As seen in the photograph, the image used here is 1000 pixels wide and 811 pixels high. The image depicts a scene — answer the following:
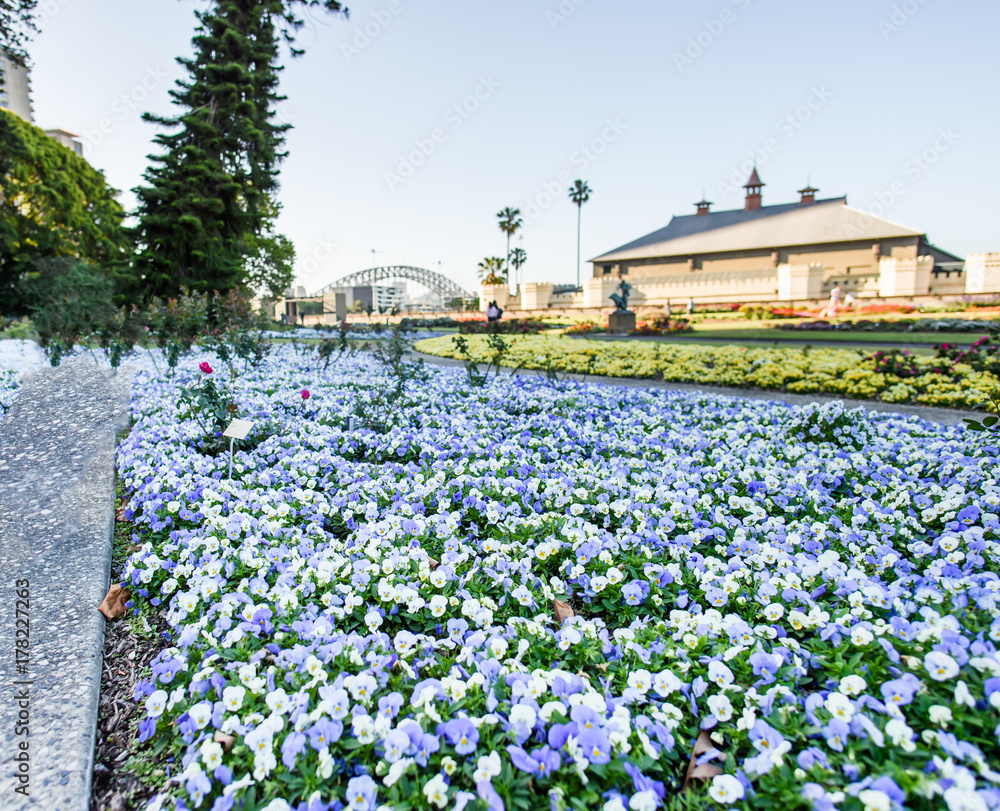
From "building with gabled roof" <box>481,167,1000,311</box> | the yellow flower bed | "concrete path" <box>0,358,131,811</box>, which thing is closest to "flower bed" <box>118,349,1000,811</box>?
"concrete path" <box>0,358,131,811</box>

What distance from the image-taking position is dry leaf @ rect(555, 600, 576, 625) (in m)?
2.12

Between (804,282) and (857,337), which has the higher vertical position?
(804,282)

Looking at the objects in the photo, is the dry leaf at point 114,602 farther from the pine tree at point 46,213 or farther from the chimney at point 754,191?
the chimney at point 754,191

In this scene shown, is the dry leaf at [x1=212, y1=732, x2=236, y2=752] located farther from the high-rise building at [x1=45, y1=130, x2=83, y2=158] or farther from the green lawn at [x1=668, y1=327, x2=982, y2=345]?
the high-rise building at [x1=45, y1=130, x2=83, y2=158]

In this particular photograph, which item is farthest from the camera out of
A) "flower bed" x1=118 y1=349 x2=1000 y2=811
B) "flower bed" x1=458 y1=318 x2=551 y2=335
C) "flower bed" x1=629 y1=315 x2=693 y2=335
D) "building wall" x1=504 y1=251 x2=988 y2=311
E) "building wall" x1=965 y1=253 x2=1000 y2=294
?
"building wall" x1=504 y1=251 x2=988 y2=311

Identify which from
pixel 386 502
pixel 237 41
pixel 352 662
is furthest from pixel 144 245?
pixel 352 662

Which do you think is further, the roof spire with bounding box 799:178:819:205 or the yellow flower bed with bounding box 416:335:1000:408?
the roof spire with bounding box 799:178:819:205

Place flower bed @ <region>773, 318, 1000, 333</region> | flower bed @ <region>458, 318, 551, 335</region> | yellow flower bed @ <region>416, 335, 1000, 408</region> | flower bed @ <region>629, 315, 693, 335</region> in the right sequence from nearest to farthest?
yellow flower bed @ <region>416, 335, 1000, 408</region> < flower bed @ <region>773, 318, 1000, 333</region> < flower bed @ <region>458, 318, 551, 335</region> < flower bed @ <region>629, 315, 693, 335</region>

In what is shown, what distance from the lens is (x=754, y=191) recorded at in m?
57.0

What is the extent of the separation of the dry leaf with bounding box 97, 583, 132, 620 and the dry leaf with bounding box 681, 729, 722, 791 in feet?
6.95

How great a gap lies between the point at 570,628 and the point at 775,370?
788 centimetres

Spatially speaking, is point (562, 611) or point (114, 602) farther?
point (114, 602)

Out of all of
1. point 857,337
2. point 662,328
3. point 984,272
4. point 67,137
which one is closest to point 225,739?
point 857,337

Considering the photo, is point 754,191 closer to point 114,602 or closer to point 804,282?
point 804,282
